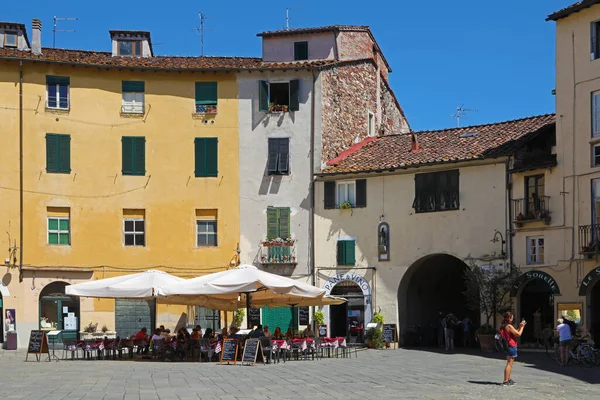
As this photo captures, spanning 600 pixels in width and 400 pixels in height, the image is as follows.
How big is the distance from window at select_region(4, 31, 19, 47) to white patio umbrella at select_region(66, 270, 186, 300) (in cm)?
1747

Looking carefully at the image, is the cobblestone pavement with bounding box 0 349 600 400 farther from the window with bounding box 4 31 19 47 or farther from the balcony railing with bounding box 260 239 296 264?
the window with bounding box 4 31 19 47

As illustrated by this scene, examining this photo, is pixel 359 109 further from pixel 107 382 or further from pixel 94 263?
pixel 107 382

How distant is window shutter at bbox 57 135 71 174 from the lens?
149 feet

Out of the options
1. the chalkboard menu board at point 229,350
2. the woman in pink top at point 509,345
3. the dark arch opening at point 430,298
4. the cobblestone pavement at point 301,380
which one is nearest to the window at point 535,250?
the dark arch opening at point 430,298

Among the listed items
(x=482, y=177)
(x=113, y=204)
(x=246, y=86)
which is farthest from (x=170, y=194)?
(x=482, y=177)

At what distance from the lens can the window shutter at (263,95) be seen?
154 feet

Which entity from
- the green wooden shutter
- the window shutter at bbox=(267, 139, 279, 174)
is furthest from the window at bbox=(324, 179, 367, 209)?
the window shutter at bbox=(267, 139, 279, 174)

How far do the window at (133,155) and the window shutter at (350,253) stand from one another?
9426 millimetres

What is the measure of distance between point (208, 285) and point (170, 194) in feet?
49.3

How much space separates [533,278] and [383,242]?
287 inches

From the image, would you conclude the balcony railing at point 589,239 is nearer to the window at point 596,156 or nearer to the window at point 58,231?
the window at point 596,156

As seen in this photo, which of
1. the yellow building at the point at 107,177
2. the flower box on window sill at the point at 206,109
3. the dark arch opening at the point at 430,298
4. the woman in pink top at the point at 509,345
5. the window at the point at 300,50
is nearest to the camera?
the woman in pink top at the point at 509,345

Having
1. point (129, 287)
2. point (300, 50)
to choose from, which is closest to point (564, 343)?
point (129, 287)

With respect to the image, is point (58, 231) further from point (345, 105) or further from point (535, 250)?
point (535, 250)
